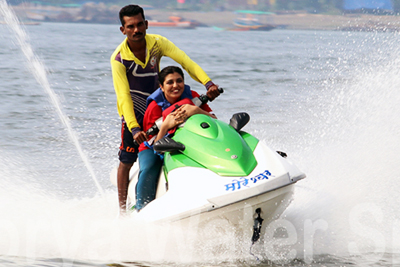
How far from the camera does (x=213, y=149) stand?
3.39 m

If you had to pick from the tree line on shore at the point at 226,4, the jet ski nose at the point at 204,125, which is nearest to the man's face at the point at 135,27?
the jet ski nose at the point at 204,125

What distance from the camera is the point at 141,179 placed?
3.73m

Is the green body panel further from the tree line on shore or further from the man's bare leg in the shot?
the tree line on shore

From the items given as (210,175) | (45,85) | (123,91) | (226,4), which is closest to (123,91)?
(123,91)

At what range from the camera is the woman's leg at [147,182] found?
12.2 ft

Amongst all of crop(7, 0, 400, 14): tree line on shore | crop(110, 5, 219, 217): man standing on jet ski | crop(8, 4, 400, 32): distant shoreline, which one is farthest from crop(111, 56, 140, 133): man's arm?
crop(7, 0, 400, 14): tree line on shore

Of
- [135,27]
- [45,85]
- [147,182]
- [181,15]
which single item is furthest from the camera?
[181,15]

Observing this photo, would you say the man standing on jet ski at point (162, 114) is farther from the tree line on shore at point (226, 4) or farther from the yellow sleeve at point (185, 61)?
the tree line on shore at point (226, 4)

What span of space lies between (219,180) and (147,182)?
0.73 meters

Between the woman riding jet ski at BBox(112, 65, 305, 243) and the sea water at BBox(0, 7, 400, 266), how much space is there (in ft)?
0.52

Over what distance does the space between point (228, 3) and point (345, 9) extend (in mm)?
20845

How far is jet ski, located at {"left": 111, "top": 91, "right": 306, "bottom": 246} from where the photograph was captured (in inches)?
124

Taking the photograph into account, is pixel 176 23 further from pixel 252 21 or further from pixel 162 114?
pixel 162 114

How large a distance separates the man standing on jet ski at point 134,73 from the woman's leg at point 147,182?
0.18 meters
